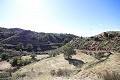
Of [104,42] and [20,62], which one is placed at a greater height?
[104,42]

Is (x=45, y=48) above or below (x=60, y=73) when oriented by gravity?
below

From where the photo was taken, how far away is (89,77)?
19641 mm

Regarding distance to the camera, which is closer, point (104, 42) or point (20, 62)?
point (104, 42)

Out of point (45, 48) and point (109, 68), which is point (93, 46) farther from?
point (45, 48)

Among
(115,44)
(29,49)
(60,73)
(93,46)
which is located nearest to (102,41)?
(93,46)

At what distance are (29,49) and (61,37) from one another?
7310cm

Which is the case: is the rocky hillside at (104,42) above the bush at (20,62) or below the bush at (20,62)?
above

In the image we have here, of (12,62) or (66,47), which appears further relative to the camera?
(12,62)

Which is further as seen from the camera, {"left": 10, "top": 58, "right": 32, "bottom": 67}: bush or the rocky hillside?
{"left": 10, "top": 58, "right": 32, "bottom": 67}: bush

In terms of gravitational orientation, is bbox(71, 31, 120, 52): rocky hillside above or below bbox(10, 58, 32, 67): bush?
above

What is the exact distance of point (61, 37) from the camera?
199m

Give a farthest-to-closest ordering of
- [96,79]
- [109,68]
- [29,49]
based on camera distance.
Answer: [29,49], [109,68], [96,79]

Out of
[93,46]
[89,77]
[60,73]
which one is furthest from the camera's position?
[93,46]

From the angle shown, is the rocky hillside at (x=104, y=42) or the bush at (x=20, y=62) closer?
the rocky hillside at (x=104, y=42)
